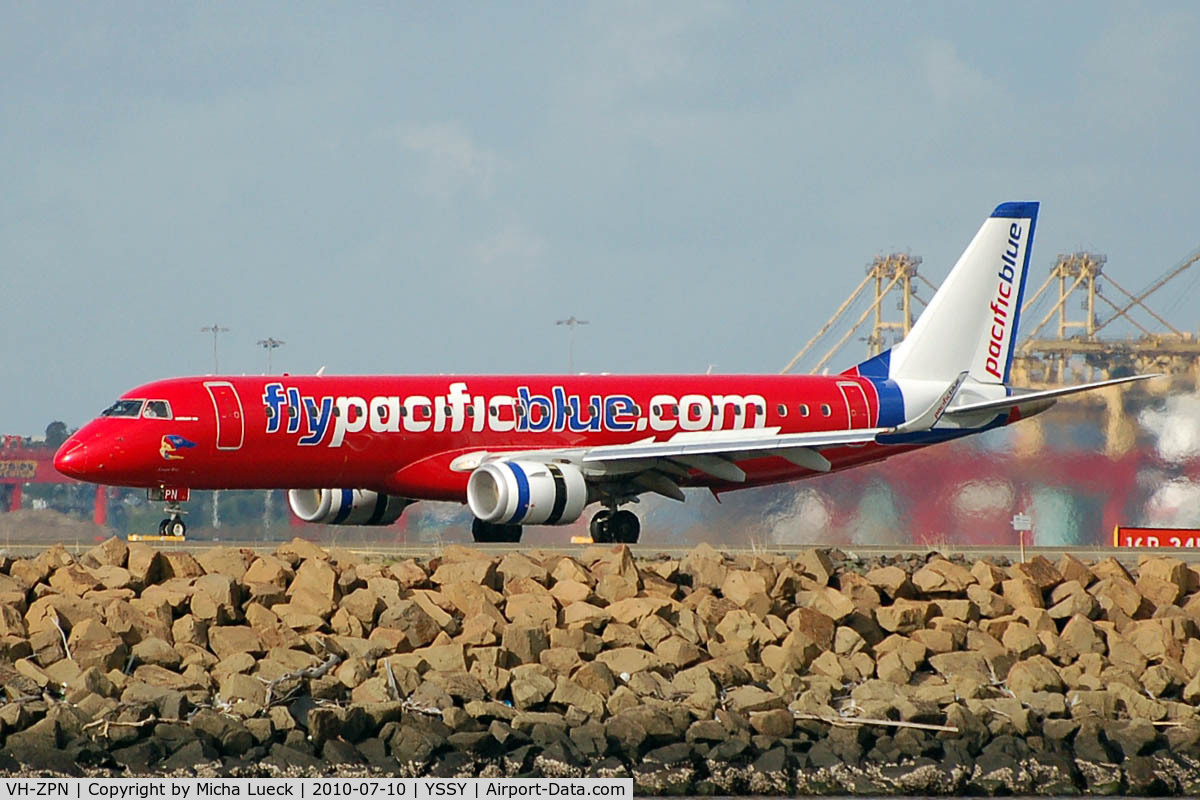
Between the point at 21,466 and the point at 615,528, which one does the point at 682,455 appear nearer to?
the point at 615,528

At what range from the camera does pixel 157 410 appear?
96.6 ft

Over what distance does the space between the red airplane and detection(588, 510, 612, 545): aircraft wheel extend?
0.04m

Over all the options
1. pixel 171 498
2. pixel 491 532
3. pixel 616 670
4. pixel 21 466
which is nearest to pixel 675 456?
pixel 491 532

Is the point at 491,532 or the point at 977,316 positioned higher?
the point at 977,316

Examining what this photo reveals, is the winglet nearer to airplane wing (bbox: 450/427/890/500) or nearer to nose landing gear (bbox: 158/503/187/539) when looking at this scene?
airplane wing (bbox: 450/427/890/500)

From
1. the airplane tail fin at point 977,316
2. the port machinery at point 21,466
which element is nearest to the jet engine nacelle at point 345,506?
the airplane tail fin at point 977,316

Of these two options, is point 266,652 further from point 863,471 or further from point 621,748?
point 863,471

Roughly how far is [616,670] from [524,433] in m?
15.8

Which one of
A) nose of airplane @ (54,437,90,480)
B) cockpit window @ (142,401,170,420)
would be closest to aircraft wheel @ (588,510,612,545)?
cockpit window @ (142,401,170,420)

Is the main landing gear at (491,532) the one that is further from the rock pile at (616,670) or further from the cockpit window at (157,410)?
the rock pile at (616,670)

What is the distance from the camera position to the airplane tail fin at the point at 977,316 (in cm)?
3641

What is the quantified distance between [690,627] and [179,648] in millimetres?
4549

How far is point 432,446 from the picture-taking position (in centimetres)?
3111

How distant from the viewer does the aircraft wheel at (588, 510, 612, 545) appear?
31.5 m
